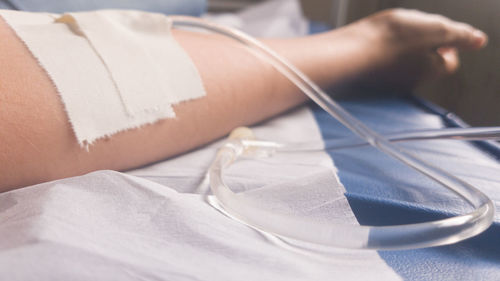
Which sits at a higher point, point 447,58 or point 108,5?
point 108,5

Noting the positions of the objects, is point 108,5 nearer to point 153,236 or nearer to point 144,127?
point 144,127

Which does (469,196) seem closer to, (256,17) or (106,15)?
(106,15)

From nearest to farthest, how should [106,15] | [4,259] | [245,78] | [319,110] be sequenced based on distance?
1. [4,259]
2. [106,15]
3. [245,78]
4. [319,110]

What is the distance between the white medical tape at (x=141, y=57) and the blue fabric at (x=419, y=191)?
0.24 metres

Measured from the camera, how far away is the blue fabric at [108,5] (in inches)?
24.7

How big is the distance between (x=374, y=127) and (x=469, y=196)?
0.34 meters

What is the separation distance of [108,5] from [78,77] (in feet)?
1.14

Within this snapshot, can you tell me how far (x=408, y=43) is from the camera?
3.08ft

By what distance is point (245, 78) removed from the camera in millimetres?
676

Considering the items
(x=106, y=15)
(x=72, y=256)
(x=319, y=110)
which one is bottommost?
(x=319, y=110)

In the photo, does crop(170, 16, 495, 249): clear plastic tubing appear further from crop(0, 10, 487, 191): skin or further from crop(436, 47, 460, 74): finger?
crop(436, 47, 460, 74): finger

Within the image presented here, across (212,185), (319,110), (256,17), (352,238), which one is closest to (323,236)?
(352,238)

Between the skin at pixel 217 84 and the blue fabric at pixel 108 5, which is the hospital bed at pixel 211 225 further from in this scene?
the blue fabric at pixel 108 5

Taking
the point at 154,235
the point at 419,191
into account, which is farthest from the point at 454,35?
the point at 154,235
